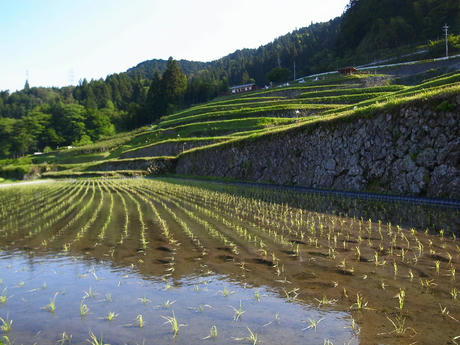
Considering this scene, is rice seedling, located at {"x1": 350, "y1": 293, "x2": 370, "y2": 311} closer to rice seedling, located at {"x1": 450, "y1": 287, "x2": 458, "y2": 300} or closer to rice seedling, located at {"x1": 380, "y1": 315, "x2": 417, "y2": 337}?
rice seedling, located at {"x1": 380, "y1": 315, "x2": 417, "y2": 337}

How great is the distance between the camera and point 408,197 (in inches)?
596

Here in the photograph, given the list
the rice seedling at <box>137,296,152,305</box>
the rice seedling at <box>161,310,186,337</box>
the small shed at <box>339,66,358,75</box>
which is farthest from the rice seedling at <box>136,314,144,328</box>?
the small shed at <box>339,66,358,75</box>

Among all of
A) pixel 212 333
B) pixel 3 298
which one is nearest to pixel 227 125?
pixel 3 298

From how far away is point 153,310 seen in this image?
546 centimetres

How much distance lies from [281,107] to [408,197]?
36.7 meters

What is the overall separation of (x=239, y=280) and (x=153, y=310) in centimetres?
185

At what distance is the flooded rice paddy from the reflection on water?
0.02 m

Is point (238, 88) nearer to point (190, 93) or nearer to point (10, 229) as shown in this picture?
point (190, 93)

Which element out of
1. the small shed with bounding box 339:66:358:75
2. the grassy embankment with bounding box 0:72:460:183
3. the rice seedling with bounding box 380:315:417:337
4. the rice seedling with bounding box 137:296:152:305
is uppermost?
the small shed with bounding box 339:66:358:75

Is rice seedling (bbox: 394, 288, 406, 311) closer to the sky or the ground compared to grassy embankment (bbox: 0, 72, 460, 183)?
closer to the ground

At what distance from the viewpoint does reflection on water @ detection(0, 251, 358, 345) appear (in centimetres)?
457

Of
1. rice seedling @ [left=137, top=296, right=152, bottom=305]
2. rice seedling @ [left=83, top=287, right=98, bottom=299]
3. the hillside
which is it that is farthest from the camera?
the hillside

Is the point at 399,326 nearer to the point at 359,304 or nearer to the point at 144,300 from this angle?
the point at 359,304

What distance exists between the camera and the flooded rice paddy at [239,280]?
4660 millimetres
